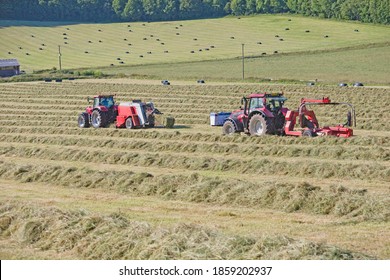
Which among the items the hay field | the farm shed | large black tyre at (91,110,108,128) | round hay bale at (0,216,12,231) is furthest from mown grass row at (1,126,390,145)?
the farm shed

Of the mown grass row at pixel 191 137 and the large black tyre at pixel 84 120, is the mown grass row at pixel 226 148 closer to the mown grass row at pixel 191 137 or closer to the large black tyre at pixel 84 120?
the mown grass row at pixel 191 137

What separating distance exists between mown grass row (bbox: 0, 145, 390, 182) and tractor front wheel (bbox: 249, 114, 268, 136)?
3.92 m

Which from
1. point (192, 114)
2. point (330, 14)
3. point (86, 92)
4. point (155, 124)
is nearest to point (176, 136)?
point (155, 124)

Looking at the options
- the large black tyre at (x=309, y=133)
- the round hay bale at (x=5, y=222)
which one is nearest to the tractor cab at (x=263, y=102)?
the large black tyre at (x=309, y=133)

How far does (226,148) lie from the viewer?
26453 mm

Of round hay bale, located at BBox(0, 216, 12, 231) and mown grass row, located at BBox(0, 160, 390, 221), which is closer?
round hay bale, located at BBox(0, 216, 12, 231)

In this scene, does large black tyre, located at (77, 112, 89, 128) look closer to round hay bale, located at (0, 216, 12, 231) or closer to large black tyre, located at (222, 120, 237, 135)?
large black tyre, located at (222, 120, 237, 135)

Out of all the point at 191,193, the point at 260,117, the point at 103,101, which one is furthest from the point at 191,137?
the point at 191,193

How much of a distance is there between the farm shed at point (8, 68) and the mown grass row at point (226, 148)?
52.6 m

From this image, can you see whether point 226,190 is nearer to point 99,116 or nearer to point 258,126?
point 258,126

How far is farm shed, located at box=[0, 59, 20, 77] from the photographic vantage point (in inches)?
3250

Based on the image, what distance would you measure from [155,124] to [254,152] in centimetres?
940

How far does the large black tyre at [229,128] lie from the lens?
29.9 metres
